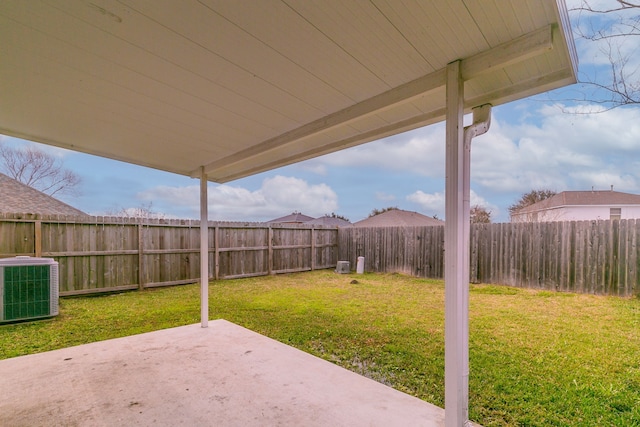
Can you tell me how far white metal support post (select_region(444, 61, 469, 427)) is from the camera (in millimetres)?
1483

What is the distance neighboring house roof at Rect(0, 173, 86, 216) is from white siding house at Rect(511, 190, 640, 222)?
693 inches

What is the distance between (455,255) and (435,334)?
2308 mm

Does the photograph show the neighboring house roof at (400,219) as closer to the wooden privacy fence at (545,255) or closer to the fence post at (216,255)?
the wooden privacy fence at (545,255)

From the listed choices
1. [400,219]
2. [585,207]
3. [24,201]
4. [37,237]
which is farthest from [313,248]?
[585,207]

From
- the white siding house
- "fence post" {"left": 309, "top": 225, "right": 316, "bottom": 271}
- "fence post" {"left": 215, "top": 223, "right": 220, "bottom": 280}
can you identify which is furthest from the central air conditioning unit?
the white siding house

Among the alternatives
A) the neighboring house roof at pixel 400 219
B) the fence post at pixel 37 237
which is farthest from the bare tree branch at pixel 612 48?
the neighboring house roof at pixel 400 219

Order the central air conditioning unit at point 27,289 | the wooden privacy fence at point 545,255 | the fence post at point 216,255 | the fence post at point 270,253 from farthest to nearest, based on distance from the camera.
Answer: the fence post at point 270,253 < the fence post at point 216,255 < the wooden privacy fence at point 545,255 < the central air conditioning unit at point 27,289

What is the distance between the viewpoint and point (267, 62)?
154cm

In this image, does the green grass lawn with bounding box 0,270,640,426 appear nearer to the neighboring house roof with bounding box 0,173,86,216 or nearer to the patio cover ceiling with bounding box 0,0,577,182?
the patio cover ceiling with bounding box 0,0,577,182

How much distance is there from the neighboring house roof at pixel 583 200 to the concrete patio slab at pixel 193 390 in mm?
14671

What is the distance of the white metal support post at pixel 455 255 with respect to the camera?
4.87ft

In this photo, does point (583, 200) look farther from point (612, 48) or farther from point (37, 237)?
point (37, 237)

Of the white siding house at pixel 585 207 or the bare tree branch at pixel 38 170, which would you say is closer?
the bare tree branch at pixel 38 170

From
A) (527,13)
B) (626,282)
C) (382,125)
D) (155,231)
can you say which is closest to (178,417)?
(382,125)
